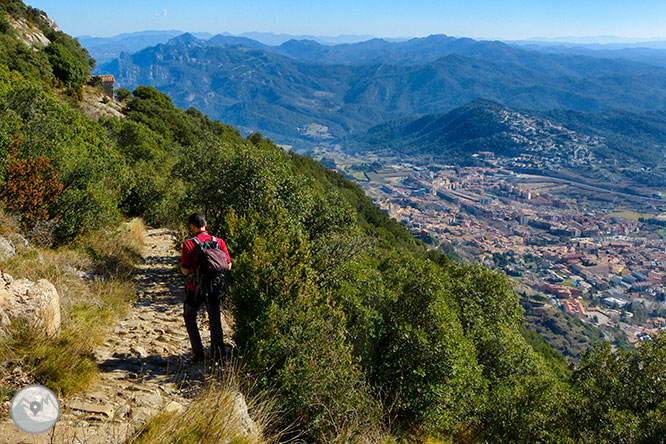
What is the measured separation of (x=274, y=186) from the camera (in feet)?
41.5

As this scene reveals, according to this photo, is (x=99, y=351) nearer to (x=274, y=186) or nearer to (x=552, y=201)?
(x=274, y=186)

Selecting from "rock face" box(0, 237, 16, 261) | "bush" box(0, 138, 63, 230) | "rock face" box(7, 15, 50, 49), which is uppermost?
"rock face" box(7, 15, 50, 49)

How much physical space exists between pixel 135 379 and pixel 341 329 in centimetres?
282

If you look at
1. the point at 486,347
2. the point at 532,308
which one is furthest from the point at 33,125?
the point at 532,308

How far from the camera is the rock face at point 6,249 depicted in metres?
6.49

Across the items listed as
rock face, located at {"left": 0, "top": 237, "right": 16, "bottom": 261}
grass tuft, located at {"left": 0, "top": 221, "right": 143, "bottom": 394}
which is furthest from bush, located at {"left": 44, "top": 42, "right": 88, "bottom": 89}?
rock face, located at {"left": 0, "top": 237, "right": 16, "bottom": 261}

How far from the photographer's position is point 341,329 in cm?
604

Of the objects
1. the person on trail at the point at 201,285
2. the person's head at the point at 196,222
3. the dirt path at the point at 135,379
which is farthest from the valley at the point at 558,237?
the person's head at the point at 196,222

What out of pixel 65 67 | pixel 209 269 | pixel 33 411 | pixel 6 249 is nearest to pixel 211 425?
pixel 33 411

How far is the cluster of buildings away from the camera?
80.4m

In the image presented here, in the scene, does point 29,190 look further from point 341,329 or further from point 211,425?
point 211,425

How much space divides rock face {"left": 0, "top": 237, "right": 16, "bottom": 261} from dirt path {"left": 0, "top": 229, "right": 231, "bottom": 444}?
2.05 meters

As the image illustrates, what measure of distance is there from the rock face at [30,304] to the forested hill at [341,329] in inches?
86.2

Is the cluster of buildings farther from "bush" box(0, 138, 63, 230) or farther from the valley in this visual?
"bush" box(0, 138, 63, 230)
